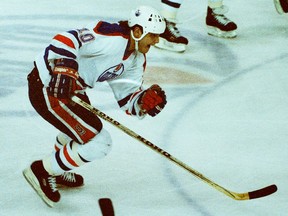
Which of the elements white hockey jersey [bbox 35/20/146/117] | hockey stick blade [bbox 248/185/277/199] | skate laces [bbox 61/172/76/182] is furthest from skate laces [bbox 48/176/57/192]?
hockey stick blade [bbox 248/185/277/199]

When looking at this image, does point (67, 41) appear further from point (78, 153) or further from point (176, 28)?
point (176, 28)

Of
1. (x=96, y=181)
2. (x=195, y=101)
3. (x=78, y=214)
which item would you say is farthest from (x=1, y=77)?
(x=78, y=214)

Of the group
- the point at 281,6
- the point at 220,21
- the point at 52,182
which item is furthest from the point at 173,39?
the point at 52,182

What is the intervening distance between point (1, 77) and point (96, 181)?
1312 millimetres

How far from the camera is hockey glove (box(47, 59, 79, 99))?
2246 millimetres

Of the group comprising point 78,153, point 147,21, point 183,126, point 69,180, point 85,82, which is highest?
point 147,21

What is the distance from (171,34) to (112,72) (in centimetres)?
176

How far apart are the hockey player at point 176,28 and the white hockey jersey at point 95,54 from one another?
5.42ft

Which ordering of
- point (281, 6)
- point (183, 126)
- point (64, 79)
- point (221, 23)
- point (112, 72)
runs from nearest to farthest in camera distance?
point (64, 79) → point (112, 72) → point (183, 126) → point (221, 23) → point (281, 6)

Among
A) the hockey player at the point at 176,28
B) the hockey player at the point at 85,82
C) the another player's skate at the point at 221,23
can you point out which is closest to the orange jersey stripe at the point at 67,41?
the hockey player at the point at 85,82

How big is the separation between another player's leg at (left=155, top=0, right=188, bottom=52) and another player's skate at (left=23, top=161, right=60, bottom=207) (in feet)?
6.16

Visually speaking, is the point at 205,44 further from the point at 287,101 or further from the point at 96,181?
the point at 96,181

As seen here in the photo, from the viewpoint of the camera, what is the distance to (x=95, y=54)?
242cm

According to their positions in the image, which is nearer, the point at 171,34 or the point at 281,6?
the point at 171,34
